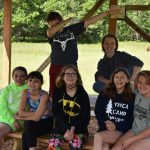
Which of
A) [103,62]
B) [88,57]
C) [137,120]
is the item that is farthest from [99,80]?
[88,57]

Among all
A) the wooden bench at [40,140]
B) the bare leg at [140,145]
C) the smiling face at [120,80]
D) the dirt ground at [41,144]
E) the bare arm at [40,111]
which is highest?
the smiling face at [120,80]

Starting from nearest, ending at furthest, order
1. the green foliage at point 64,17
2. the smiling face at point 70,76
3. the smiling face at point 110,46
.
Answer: the smiling face at point 70,76 → the smiling face at point 110,46 → the green foliage at point 64,17

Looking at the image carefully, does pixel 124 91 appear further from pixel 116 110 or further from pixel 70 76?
pixel 70 76

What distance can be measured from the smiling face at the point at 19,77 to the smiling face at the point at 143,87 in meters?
1.48

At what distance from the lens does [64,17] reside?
23.1m

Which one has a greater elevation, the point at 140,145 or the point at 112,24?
A: the point at 112,24

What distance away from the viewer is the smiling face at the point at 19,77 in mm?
4688

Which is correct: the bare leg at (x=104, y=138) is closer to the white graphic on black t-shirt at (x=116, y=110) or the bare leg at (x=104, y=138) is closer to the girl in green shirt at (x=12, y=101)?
the white graphic on black t-shirt at (x=116, y=110)

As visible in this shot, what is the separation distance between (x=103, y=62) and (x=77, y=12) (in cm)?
1911

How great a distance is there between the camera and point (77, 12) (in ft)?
78.6

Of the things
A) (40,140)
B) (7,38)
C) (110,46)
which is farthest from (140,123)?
(7,38)

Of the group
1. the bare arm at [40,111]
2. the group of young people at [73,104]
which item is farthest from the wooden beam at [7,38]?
the bare arm at [40,111]

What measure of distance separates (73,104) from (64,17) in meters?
19.2

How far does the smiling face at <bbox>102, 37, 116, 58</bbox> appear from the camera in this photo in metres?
5.02
